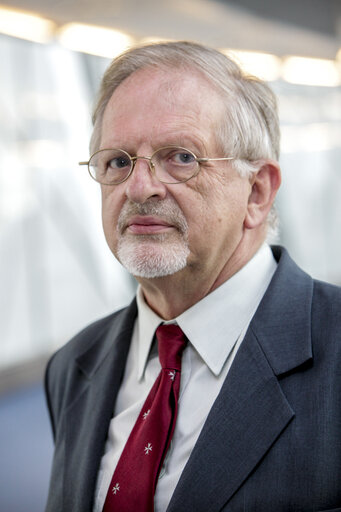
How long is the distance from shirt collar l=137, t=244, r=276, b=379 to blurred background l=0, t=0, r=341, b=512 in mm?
3389

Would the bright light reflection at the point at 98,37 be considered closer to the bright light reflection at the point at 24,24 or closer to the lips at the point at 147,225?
the bright light reflection at the point at 24,24

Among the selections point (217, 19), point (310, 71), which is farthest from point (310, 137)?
point (217, 19)

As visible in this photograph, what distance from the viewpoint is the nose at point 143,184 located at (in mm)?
1813

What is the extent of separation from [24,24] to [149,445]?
4.56m

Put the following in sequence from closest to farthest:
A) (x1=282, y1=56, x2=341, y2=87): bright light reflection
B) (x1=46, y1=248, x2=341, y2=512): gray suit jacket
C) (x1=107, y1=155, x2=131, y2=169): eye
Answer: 1. (x1=46, y1=248, x2=341, y2=512): gray suit jacket
2. (x1=107, y1=155, x2=131, y2=169): eye
3. (x1=282, y1=56, x2=341, y2=87): bright light reflection

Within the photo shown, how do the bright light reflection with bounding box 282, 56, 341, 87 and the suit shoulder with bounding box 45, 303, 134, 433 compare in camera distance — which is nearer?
the suit shoulder with bounding box 45, 303, 134, 433

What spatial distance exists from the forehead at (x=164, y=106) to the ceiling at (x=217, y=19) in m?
3.30

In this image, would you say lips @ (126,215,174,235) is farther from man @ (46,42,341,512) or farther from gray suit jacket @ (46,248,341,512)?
gray suit jacket @ (46,248,341,512)

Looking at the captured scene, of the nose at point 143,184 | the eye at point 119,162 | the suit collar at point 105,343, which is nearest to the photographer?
the nose at point 143,184

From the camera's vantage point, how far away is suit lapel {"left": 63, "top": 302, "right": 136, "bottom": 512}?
187 cm

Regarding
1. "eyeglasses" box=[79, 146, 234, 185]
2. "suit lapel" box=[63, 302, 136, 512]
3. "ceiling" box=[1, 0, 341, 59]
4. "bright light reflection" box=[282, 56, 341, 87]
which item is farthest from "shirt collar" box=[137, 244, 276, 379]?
"bright light reflection" box=[282, 56, 341, 87]

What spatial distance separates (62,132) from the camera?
6781 millimetres

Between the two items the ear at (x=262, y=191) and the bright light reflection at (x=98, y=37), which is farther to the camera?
the bright light reflection at (x=98, y=37)

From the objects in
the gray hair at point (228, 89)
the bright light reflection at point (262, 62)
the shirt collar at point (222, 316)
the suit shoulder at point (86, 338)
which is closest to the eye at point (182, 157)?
the gray hair at point (228, 89)
